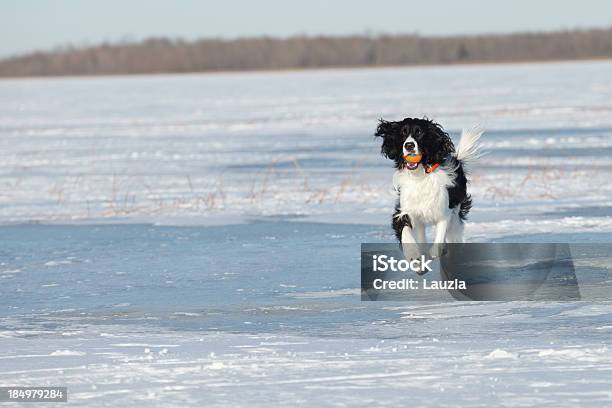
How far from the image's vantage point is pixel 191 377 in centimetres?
475

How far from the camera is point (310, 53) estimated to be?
9644cm

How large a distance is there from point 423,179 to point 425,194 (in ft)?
0.32

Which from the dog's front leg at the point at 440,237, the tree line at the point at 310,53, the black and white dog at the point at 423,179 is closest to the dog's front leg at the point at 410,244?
the black and white dog at the point at 423,179

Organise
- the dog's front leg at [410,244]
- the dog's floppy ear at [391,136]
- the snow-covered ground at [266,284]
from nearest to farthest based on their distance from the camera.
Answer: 1. the snow-covered ground at [266,284]
2. the dog's front leg at [410,244]
3. the dog's floppy ear at [391,136]

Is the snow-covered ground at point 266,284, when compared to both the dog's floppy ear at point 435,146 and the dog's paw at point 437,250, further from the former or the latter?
the dog's floppy ear at point 435,146

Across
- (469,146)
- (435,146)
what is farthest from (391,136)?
(469,146)

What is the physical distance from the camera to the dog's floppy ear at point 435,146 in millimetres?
7121

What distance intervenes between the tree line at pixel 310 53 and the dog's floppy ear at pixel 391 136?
80401 millimetres

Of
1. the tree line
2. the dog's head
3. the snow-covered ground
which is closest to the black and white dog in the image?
the dog's head

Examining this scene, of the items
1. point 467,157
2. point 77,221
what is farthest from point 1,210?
point 467,157

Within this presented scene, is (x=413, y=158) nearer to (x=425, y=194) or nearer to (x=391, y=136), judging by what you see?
(x=425, y=194)

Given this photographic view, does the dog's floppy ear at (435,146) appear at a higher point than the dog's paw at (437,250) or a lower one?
higher

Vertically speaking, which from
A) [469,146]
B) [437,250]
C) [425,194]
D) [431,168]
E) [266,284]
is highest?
[469,146]

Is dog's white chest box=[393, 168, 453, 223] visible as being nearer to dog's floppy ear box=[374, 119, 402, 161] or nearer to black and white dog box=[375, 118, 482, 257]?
black and white dog box=[375, 118, 482, 257]
